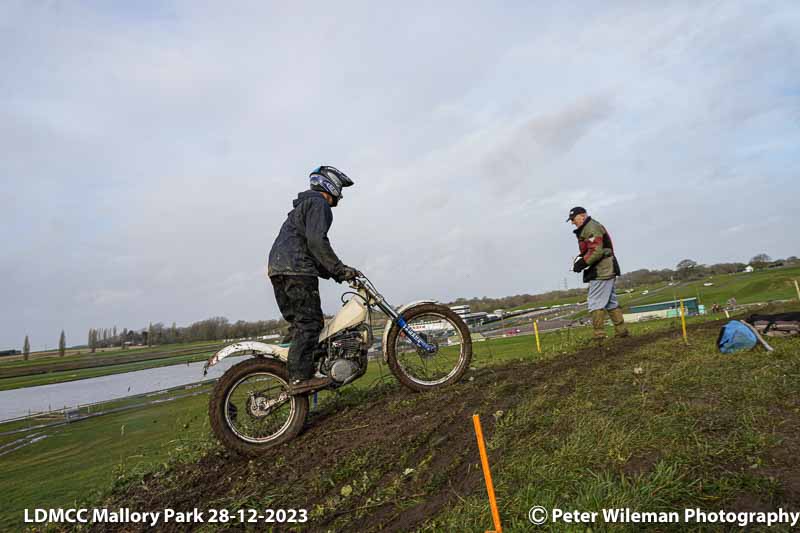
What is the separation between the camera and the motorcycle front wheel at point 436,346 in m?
6.09

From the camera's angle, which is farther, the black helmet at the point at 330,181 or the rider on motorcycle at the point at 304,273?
the black helmet at the point at 330,181

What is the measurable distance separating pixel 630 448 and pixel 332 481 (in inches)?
93.3

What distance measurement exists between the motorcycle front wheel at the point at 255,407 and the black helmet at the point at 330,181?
2.24 meters

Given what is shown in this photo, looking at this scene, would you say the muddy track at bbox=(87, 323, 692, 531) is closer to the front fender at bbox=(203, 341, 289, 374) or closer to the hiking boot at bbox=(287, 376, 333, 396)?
the hiking boot at bbox=(287, 376, 333, 396)

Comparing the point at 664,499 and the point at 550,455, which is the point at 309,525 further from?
the point at 664,499

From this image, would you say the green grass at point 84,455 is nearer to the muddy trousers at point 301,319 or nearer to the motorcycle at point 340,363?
the motorcycle at point 340,363

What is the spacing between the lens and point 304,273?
17.4 ft

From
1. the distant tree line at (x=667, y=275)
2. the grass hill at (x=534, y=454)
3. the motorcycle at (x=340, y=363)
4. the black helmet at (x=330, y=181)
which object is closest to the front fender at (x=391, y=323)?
the motorcycle at (x=340, y=363)

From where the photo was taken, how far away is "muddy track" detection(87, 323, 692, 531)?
3330 mm

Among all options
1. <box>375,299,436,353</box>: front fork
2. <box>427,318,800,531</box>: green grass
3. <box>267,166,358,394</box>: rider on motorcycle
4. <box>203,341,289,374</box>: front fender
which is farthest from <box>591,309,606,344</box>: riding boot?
<box>203,341,289,374</box>: front fender

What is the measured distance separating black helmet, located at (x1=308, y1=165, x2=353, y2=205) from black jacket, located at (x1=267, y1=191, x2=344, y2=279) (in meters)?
0.25

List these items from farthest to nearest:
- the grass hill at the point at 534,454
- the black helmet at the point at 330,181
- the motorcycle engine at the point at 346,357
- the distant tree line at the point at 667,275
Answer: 1. the distant tree line at the point at 667,275
2. the black helmet at the point at 330,181
3. the motorcycle engine at the point at 346,357
4. the grass hill at the point at 534,454

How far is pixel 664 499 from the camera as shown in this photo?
2.60m

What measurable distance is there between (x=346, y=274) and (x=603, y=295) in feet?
20.6
